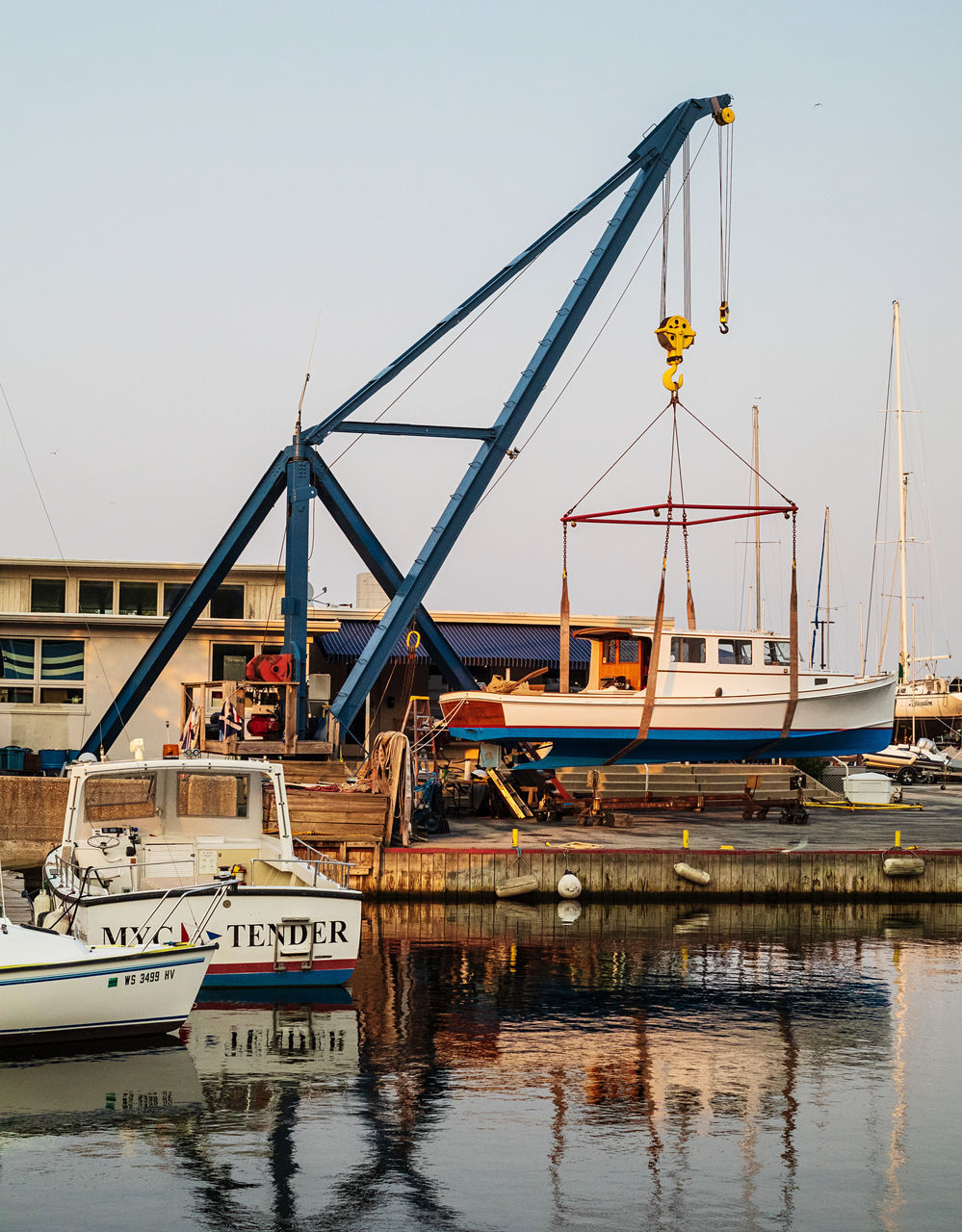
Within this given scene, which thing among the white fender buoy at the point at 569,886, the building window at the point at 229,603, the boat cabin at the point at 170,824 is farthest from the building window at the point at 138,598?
the boat cabin at the point at 170,824

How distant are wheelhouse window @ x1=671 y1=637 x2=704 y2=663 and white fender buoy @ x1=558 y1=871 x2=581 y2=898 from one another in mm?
7083

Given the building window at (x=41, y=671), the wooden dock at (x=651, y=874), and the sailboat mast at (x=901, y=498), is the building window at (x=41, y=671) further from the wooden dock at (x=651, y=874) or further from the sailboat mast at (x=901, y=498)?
the sailboat mast at (x=901, y=498)

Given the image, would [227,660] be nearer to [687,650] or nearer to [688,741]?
[687,650]

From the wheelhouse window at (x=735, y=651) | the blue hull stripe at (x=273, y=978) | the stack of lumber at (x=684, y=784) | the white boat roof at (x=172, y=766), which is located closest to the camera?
the blue hull stripe at (x=273, y=978)

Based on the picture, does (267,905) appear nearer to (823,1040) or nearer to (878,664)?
(823,1040)

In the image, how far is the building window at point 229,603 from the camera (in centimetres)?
4066

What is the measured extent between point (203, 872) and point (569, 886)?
892cm

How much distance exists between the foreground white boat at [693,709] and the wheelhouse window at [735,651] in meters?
0.02

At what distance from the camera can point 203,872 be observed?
56.0 feet

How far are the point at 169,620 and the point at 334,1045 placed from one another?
1766 cm

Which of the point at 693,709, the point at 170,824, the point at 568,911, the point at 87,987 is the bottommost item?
the point at 568,911

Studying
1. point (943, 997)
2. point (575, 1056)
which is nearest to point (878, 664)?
point (943, 997)

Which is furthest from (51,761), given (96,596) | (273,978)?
(273,978)

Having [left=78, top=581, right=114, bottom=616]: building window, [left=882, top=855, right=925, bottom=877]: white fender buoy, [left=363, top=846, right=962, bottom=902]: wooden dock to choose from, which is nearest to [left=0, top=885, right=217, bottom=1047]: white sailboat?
[left=363, top=846, right=962, bottom=902]: wooden dock
